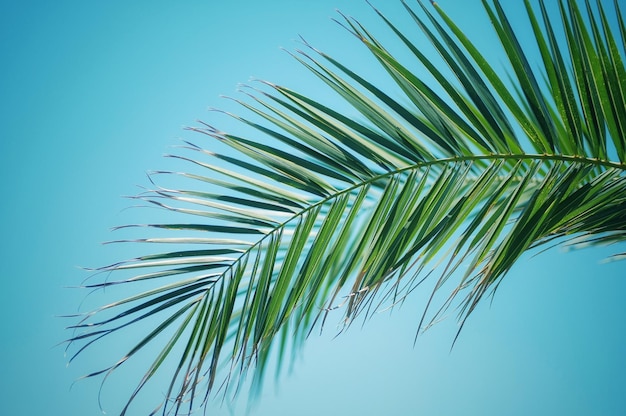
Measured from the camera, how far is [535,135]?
2.75 feet

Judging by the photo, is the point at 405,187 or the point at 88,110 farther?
the point at 88,110

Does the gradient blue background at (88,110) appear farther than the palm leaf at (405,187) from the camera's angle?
Yes

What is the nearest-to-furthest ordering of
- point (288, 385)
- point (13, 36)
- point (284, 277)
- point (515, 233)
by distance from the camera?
1. point (515, 233)
2. point (284, 277)
3. point (13, 36)
4. point (288, 385)

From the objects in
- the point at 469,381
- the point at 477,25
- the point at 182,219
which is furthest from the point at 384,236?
the point at 469,381

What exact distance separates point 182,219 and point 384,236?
3198mm

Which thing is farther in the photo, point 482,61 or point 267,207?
point 267,207

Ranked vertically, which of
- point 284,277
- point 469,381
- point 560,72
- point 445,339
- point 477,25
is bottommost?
point 469,381

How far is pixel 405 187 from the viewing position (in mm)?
928

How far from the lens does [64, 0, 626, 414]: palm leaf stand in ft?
2.50

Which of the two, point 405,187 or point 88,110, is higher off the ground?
point 88,110

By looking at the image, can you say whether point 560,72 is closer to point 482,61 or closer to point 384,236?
point 482,61

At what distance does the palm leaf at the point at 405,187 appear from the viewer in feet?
2.50

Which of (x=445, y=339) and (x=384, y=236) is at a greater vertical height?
(x=384, y=236)

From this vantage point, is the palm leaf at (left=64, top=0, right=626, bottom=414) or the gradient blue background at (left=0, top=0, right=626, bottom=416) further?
the gradient blue background at (left=0, top=0, right=626, bottom=416)
